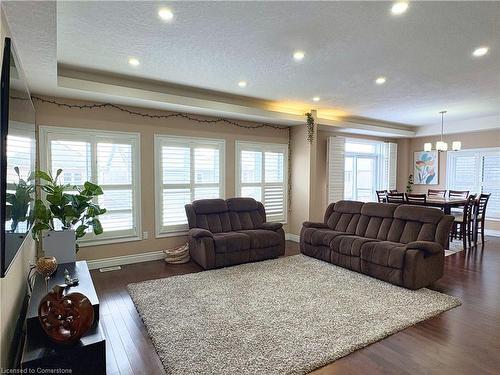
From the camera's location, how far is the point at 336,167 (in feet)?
23.1

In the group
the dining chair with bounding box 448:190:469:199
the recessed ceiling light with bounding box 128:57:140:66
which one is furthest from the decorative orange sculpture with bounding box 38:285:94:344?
the dining chair with bounding box 448:190:469:199

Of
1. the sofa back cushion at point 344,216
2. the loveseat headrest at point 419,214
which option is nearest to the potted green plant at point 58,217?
the sofa back cushion at point 344,216

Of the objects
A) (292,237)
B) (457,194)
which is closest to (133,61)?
(292,237)

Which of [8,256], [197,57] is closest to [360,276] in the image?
[197,57]

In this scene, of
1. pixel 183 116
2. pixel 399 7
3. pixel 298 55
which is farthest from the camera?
pixel 183 116

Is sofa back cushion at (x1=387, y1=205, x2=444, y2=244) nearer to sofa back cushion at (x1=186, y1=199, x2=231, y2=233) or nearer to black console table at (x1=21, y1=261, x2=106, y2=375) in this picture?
sofa back cushion at (x1=186, y1=199, x2=231, y2=233)

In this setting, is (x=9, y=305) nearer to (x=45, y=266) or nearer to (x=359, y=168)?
(x=45, y=266)

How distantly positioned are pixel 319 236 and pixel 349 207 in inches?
30.4

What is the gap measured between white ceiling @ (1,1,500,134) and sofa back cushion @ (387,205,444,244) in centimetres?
184

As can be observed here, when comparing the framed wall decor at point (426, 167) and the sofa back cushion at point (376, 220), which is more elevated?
the framed wall decor at point (426, 167)

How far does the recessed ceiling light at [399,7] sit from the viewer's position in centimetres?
231

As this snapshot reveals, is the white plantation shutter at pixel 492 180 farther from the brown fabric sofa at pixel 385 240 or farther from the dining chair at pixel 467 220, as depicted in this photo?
the brown fabric sofa at pixel 385 240

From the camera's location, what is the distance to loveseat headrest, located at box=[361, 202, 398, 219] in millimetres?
4484

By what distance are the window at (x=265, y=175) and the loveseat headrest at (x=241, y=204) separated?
0.43m
